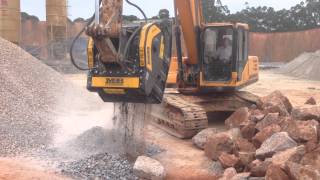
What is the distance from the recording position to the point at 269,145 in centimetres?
655

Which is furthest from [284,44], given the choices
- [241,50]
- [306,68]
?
[241,50]

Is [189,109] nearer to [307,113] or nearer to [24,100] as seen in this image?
[307,113]

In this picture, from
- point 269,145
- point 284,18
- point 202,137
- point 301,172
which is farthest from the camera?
point 284,18

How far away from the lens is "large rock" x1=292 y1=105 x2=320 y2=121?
7.22m

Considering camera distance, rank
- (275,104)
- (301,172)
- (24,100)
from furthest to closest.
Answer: (24,100) < (275,104) < (301,172)

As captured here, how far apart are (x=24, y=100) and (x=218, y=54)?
12.6 ft

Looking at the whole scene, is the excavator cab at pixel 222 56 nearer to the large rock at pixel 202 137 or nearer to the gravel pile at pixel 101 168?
the large rock at pixel 202 137

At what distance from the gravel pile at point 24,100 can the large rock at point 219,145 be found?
2.55m

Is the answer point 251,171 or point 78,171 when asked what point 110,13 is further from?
point 251,171

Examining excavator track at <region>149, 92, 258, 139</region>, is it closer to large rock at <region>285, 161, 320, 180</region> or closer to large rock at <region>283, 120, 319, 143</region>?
large rock at <region>283, 120, 319, 143</region>

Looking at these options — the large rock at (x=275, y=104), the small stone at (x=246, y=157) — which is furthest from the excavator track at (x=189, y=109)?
the small stone at (x=246, y=157)

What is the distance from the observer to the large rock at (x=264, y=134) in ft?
23.4

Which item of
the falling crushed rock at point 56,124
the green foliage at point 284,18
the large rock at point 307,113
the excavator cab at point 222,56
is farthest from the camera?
the green foliage at point 284,18

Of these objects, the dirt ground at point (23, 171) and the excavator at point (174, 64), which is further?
the excavator at point (174, 64)
